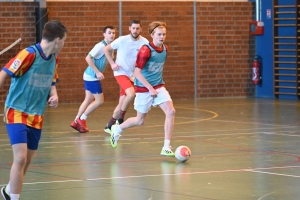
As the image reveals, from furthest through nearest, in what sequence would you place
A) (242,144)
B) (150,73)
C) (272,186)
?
(242,144) → (150,73) → (272,186)

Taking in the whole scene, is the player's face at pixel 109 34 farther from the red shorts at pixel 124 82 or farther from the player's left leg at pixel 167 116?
the player's left leg at pixel 167 116

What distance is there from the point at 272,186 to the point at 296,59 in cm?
1345

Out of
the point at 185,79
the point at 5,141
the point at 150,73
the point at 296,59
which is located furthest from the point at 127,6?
the point at 150,73

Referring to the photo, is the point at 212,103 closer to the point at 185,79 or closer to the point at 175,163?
the point at 185,79

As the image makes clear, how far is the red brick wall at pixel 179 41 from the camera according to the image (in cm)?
1984

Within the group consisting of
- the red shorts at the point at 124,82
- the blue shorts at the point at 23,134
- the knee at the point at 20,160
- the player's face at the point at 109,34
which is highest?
the player's face at the point at 109,34

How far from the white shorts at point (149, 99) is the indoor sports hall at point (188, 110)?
64cm

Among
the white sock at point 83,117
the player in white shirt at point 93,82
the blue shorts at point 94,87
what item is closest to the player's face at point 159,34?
the player in white shirt at point 93,82

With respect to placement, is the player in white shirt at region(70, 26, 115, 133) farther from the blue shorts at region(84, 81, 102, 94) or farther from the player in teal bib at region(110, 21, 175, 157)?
the player in teal bib at region(110, 21, 175, 157)

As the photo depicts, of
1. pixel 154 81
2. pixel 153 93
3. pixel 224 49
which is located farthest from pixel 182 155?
pixel 224 49

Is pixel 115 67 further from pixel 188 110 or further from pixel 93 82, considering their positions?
pixel 188 110

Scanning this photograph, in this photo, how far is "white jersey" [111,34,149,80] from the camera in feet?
41.5

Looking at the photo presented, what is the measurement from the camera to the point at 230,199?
22.9 feet

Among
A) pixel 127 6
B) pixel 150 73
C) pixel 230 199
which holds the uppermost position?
pixel 127 6
